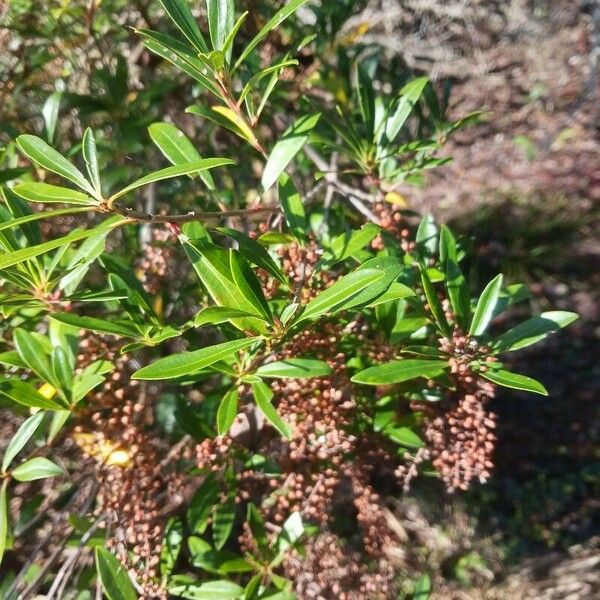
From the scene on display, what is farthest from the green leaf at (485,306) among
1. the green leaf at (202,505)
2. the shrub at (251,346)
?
the green leaf at (202,505)

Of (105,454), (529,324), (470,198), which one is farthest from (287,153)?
(470,198)

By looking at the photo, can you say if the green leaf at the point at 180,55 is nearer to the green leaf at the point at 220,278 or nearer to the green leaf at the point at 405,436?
the green leaf at the point at 220,278

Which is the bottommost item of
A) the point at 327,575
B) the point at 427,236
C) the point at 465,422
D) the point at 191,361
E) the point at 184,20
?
the point at 327,575

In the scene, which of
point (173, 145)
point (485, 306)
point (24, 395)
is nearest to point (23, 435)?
point (24, 395)

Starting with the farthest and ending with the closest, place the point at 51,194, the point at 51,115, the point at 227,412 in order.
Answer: the point at 51,115 < the point at 227,412 < the point at 51,194

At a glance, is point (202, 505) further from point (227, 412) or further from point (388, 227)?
point (388, 227)
